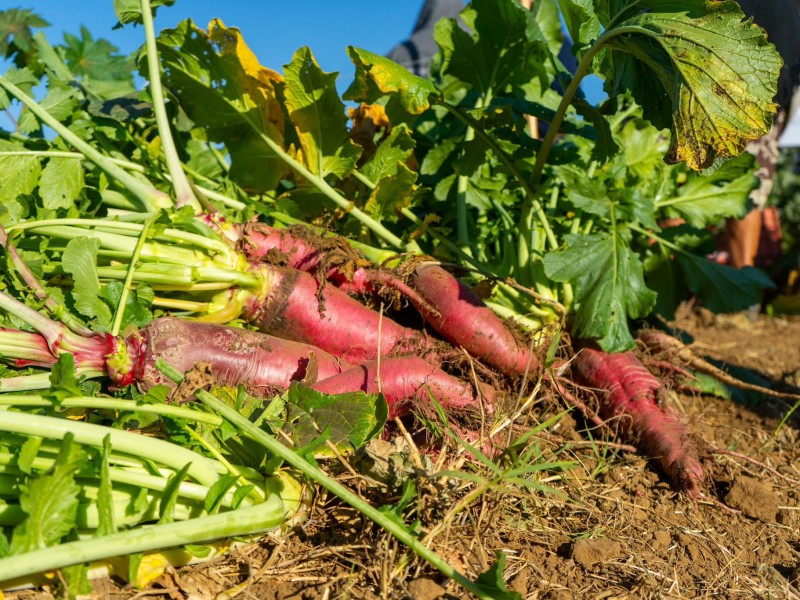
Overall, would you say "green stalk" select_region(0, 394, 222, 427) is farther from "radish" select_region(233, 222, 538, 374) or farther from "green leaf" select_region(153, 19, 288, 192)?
"green leaf" select_region(153, 19, 288, 192)

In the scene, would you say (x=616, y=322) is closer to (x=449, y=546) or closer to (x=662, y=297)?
(x=662, y=297)

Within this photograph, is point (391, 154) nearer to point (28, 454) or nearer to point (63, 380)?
point (63, 380)

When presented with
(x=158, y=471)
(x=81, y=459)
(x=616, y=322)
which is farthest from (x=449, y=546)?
(x=616, y=322)

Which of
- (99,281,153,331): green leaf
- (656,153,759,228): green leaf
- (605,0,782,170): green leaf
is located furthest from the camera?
(656,153,759,228): green leaf

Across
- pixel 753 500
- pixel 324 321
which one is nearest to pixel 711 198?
pixel 753 500

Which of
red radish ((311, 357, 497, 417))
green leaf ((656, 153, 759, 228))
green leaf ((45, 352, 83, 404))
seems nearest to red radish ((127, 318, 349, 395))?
red radish ((311, 357, 497, 417))

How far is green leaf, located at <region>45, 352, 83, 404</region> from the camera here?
1.55 metres

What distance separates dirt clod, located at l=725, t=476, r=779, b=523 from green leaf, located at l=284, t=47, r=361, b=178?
1.99 meters

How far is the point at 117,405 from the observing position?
162 centimetres

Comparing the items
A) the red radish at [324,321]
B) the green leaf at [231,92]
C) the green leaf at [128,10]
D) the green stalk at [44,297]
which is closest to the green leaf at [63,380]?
the green stalk at [44,297]

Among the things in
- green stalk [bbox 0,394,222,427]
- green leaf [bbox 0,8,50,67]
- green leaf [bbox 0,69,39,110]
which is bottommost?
green stalk [bbox 0,394,222,427]

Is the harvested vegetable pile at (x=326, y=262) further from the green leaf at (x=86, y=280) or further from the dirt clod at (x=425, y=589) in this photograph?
the dirt clod at (x=425, y=589)

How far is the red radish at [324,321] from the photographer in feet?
8.04

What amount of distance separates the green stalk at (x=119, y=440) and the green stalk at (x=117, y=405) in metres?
0.06
